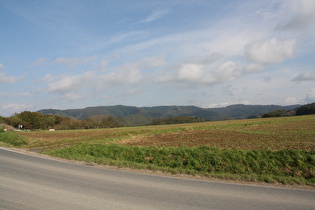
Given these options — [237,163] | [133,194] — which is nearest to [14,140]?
[133,194]

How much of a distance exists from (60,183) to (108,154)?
22.5ft

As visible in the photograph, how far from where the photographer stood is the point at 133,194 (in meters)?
6.20

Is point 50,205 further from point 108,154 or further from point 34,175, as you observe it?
point 108,154

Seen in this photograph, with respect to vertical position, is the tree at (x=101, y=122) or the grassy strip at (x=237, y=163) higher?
the tree at (x=101, y=122)

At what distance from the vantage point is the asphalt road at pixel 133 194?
541 centimetres

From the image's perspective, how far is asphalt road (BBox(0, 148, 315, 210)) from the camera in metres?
5.41

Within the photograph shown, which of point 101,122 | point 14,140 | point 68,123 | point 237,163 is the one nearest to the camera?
point 237,163

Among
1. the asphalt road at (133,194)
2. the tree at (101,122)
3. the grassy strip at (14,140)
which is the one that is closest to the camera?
the asphalt road at (133,194)

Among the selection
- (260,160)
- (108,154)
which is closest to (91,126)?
(108,154)

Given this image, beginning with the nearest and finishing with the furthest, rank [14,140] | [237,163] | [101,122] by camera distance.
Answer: [237,163] → [14,140] → [101,122]

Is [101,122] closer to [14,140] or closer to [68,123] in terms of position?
[68,123]

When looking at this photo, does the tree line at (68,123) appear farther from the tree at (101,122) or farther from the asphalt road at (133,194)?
the asphalt road at (133,194)

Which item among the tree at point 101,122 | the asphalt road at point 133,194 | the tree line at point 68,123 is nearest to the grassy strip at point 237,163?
the asphalt road at point 133,194

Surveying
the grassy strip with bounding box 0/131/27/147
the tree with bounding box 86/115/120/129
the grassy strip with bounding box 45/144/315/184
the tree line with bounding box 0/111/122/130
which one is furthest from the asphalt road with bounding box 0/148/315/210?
the tree line with bounding box 0/111/122/130
